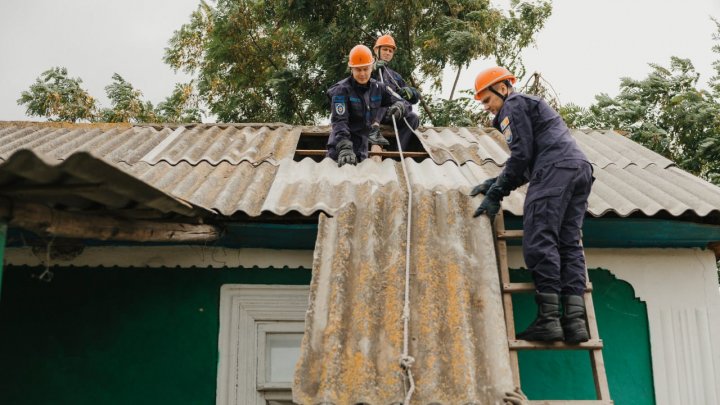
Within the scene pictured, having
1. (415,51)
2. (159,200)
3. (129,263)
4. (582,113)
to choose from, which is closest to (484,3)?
(415,51)

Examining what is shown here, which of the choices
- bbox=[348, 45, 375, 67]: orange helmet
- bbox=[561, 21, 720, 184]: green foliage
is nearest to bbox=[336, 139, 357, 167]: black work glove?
bbox=[348, 45, 375, 67]: orange helmet

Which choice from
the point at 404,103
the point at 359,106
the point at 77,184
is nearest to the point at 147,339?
the point at 77,184

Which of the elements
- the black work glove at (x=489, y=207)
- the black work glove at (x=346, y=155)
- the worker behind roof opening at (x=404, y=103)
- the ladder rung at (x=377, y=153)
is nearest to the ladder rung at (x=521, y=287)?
the black work glove at (x=489, y=207)

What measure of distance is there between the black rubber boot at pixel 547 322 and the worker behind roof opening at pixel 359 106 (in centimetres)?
255

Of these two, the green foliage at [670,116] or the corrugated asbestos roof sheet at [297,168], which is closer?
Result: the corrugated asbestos roof sheet at [297,168]

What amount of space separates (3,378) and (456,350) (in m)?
3.20

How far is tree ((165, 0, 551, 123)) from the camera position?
13148 millimetres

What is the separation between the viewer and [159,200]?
3385 millimetres

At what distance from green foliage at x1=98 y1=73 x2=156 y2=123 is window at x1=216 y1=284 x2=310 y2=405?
42.3 ft

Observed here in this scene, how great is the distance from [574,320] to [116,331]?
3.01m

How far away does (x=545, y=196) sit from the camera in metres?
3.89

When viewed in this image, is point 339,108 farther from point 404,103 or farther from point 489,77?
point 489,77

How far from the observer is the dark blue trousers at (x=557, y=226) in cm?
376

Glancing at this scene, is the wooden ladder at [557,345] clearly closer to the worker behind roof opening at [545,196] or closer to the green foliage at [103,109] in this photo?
the worker behind roof opening at [545,196]
